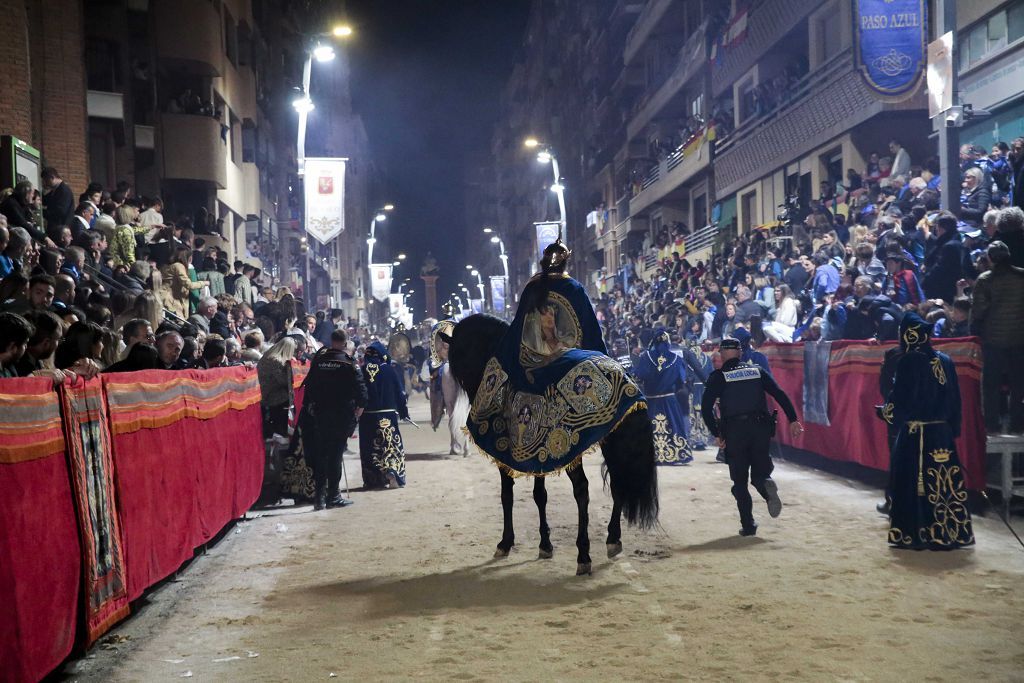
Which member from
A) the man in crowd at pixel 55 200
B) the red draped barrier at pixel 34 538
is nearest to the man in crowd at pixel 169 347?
the red draped barrier at pixel 34 538

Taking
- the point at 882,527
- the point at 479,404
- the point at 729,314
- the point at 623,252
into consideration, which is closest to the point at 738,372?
the point at 882,527

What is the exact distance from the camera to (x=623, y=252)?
62.0 m

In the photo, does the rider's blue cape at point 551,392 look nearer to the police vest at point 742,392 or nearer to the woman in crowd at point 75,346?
the police vest at point 742,392

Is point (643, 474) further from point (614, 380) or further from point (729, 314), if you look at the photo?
point (729, 314)

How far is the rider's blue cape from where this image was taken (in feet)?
29.7

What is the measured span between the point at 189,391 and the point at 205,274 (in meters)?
14.6

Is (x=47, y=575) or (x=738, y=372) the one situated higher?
(x=738, y=372)

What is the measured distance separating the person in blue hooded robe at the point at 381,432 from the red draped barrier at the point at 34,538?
30.9 ft

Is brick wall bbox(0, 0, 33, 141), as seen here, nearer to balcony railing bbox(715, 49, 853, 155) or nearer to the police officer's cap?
the police officer's cap

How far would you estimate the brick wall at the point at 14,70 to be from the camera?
21625 millimetres

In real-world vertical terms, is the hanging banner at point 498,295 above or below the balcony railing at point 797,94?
below

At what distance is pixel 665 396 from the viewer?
1808cm

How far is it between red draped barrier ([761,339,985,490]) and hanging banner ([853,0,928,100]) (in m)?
4.82

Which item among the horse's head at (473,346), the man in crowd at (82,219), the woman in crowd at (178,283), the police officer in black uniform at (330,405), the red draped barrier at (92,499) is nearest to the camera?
the red draped barrier at (92,499)
